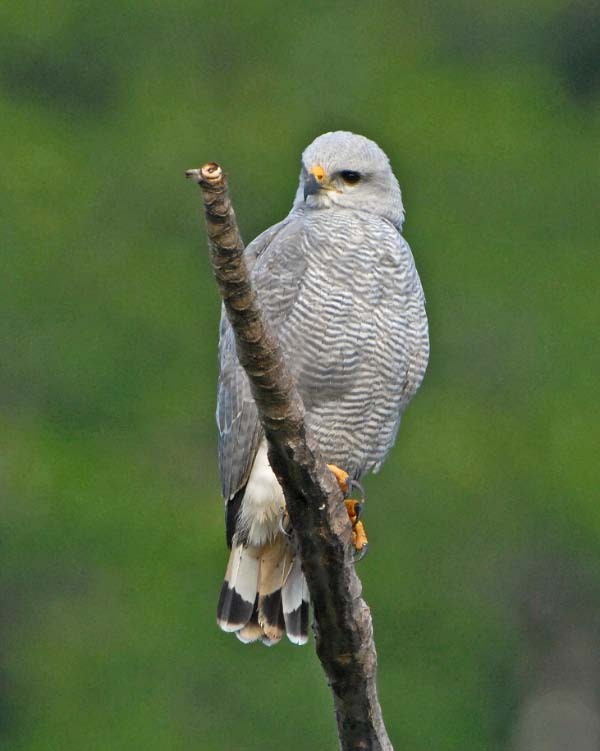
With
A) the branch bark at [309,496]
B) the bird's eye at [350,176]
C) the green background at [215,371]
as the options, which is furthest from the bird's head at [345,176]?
the green background at [215,371]

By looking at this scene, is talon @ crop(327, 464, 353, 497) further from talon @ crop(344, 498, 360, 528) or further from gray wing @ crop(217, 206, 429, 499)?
gray wing @ crop(217, 206, 429, 499)

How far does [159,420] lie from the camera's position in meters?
10.9

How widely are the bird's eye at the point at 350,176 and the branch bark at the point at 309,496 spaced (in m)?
1.25

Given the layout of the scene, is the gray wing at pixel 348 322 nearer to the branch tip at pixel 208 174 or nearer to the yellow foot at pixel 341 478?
the yellow foot at pixel 341 478

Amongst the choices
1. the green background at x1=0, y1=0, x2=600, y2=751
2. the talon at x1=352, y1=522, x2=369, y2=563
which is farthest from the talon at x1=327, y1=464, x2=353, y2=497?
the green background at x1=0, y1=0, x2=600, y2=751

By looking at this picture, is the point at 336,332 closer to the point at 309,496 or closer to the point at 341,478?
the point at 341,478

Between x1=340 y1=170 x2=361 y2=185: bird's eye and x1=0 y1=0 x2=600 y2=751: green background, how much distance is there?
4438mm

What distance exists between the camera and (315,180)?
538 centimetres

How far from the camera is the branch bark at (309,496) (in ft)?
13.0

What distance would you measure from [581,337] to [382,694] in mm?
2623

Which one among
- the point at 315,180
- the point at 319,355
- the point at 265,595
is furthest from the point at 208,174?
the point at 265,595

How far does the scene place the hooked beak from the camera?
211 inches

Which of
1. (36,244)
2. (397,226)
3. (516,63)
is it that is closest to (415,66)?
(516,63)

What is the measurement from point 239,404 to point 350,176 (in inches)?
29.8
